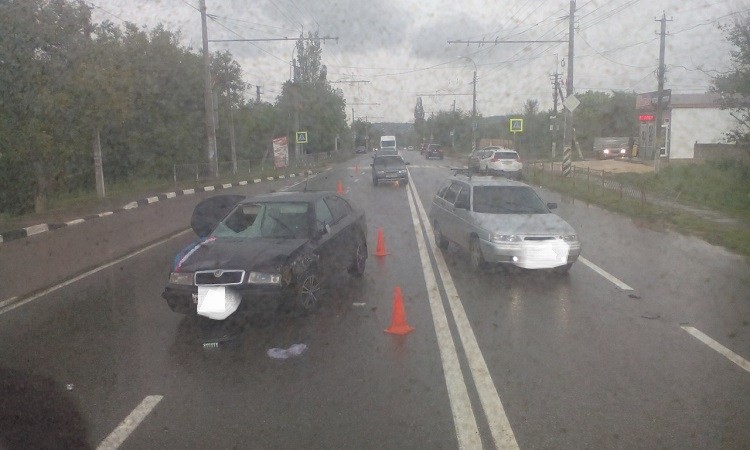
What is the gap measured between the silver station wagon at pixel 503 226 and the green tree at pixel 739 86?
15736mm

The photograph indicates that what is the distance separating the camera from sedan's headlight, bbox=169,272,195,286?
750 centimetres

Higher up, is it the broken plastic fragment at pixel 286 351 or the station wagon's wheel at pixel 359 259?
the station wagon's wheel at pixel 359 259

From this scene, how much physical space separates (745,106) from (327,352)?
23.8 metres

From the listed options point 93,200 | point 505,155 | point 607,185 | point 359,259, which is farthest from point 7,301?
point 505,155

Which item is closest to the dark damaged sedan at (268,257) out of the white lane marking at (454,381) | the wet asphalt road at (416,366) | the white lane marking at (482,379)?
the wet asphalt road at (416,366)

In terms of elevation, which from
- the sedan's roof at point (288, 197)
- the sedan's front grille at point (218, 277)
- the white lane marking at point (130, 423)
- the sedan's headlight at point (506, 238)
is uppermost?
the sedan's roof at point (288, 197)

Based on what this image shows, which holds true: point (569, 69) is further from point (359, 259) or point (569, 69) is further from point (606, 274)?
point (359, 259)

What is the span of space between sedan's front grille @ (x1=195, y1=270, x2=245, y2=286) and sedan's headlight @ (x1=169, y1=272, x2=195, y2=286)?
0.09 m

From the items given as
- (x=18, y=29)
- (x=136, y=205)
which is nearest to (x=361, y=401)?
(x=136, y=205)

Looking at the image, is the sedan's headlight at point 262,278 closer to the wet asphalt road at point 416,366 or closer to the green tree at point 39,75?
the wet asphalt road at point 416,366

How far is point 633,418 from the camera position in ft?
16.6

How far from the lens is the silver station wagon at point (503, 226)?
10.2 metres

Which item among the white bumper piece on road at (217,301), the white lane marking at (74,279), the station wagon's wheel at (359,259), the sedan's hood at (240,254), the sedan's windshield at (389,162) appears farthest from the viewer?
the sedan's windshield at (389,162)

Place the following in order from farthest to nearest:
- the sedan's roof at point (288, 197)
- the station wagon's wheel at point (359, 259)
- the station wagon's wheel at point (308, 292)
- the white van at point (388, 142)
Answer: the white van at point (388, 142), the station wagon's wheel at point (359, 259), the sedan's roof at point (288, 197), the station wagon's wheel at point (308, 292)
